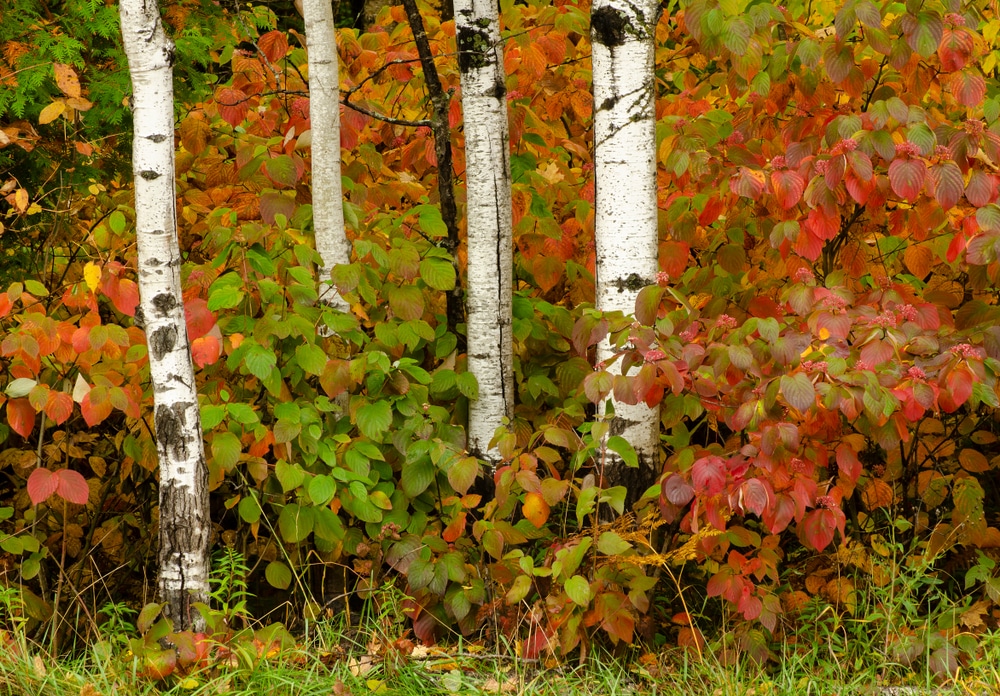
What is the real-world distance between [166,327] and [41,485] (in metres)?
0.65

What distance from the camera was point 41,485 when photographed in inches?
114

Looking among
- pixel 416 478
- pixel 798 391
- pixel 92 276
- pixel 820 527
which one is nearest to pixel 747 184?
pixel 798 391

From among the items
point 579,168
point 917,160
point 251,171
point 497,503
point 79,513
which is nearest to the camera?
point 917,160

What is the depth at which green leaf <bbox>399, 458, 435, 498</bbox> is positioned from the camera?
3.31 metres

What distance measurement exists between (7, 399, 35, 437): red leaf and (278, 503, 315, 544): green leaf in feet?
2.89

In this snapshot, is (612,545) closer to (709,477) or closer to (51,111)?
(709,477)

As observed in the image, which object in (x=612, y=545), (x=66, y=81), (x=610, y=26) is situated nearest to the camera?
(x=66, y=81)

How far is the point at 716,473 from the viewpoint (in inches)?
113

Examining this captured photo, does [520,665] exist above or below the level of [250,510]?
below

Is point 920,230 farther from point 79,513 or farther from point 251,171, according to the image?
point 79,513

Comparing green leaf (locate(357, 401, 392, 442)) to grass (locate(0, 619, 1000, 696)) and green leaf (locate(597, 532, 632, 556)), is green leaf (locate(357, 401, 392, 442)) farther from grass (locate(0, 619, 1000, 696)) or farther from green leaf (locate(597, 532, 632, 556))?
green leaf (locate(597, 532, 632, 556))

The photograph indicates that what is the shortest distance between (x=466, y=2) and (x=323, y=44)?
0.58 m

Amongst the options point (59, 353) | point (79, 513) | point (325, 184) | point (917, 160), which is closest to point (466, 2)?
point (325, 184)

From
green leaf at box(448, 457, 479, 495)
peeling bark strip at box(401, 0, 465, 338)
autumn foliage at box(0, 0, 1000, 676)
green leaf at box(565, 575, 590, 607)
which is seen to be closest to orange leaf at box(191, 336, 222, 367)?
autumn foliage at box(0, 0, 1000, 676)
